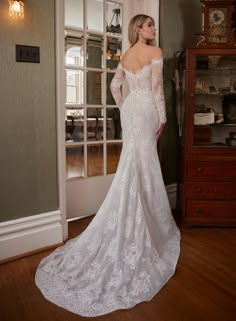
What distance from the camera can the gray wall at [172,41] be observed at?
9.96 feet

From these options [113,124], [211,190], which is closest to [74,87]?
[113,124]

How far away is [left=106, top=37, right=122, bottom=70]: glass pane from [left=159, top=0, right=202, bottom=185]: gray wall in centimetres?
44

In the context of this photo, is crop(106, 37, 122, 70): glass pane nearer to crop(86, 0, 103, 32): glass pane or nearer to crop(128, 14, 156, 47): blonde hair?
crop(86, 0, 103, 32): glass pane

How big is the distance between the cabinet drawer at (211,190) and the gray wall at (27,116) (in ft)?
4.07

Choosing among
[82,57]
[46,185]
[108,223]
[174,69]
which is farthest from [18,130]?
[174,69]

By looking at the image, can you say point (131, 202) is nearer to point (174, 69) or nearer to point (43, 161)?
point (43, 161)

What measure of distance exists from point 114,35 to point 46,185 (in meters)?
1.68

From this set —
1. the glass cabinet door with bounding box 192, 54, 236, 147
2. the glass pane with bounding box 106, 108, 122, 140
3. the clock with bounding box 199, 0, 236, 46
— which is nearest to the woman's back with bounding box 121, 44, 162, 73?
the glass cabinet door with bounding box 192, 54, 236, 147

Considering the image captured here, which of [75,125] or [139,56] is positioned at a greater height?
[139,56]

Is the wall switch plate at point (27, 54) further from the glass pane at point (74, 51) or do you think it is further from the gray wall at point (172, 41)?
the gray wall at point (172, 41)

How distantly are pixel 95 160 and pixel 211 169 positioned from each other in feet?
3.71

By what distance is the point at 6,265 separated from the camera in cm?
216

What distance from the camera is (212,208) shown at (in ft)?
9.16

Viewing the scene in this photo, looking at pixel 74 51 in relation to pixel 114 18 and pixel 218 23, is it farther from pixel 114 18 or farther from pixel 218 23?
pixel 218 23
